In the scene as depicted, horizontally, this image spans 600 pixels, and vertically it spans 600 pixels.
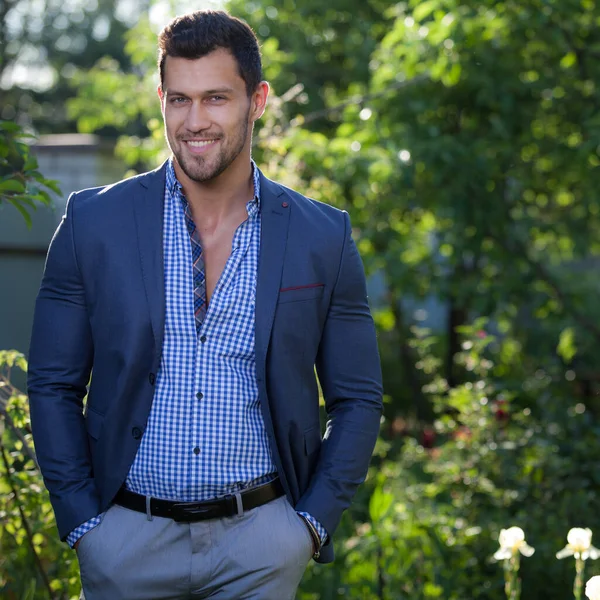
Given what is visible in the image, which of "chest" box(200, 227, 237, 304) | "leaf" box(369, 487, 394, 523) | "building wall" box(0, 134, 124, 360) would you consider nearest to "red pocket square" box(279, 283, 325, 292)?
"chest" box(200, 227, 237, 304)

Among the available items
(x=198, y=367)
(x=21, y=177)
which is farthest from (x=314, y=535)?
(x=21, y=177)

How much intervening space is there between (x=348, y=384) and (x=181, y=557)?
2.20 ft

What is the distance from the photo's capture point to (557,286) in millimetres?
7422

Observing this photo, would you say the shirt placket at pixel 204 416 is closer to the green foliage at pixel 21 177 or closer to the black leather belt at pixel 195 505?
the black leather belt at pixel 195 505

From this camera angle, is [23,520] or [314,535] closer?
[314,535]

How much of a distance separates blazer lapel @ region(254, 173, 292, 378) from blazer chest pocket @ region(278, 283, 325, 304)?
24mm

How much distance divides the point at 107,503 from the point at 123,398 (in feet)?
0.94

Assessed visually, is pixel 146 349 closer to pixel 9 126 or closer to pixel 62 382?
pixel 62 382

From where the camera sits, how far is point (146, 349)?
8.13 ft

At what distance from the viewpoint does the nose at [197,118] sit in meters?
2.56

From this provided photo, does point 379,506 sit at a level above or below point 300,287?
below

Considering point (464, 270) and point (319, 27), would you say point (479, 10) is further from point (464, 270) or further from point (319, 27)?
point (319, 27)

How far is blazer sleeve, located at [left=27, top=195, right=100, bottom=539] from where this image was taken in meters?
2.51

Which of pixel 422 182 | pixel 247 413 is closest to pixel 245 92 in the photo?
pixel 247 413
